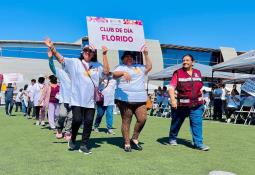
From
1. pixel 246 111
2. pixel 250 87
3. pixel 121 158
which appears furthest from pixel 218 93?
pixel 121 158

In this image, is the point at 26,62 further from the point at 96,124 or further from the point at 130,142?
the point at 130,142

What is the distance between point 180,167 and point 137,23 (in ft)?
9.46

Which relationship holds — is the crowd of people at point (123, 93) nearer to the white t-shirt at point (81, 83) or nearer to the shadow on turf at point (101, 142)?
the white t-shirt at point (81, 83)

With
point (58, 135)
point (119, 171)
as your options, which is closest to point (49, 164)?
point (119, 171)

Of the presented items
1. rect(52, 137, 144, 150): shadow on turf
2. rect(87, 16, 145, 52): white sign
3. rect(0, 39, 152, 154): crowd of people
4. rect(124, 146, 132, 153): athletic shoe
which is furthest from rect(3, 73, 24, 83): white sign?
rect(124, 146, 132, 153): athletic shoe

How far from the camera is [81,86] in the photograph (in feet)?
23.3

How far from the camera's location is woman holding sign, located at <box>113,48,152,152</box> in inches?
295

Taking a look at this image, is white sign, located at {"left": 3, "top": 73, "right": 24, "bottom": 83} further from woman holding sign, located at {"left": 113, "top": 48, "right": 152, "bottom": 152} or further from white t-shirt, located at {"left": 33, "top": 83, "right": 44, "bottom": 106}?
woman holding sign, located at {"left": 113, "top": 48, "right": 152, "bottom": 152}

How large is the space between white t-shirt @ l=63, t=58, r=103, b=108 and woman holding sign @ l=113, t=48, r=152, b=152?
0.43 m

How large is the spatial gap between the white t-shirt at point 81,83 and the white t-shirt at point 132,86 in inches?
19.4

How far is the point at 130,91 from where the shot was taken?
24.6 ft

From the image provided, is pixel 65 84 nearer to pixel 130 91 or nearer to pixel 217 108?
pixel 130 91

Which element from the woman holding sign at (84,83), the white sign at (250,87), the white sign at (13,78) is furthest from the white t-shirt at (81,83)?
the white sign at (13,78)

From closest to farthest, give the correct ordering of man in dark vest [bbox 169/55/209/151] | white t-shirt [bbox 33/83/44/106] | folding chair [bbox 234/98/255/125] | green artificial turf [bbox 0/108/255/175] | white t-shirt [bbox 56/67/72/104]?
1. green artificial turf [bbox 0/108/255/175]
2. man in dark vest [bbox 169/55/209/151]
3. white t-shirt [bbox 56/67/72/104]
4. white t-shirt [bbox 33/83/44/106]
5. folding chair [bbox 234/98/255/125]
